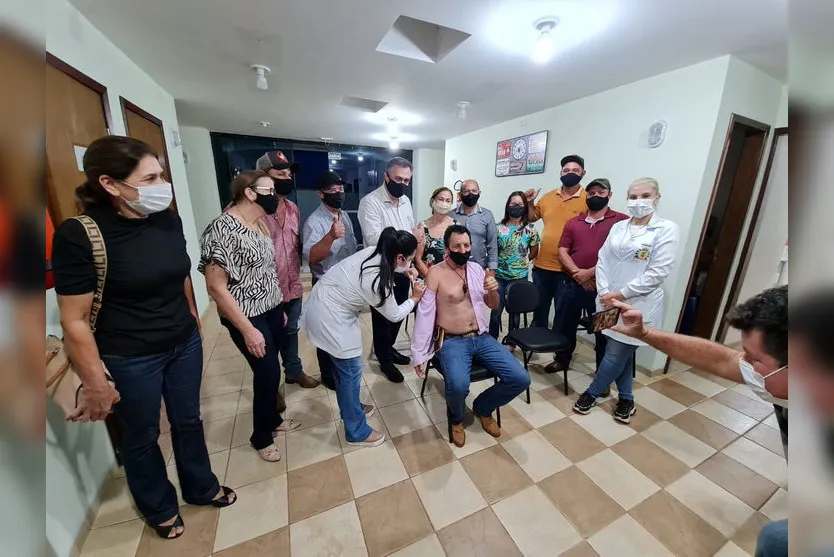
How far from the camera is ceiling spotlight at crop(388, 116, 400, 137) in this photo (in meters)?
4.11

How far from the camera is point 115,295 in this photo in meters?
1.07

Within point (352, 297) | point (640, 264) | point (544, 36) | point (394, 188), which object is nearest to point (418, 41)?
point (544, 36)

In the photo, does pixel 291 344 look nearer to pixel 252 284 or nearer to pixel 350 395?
pixel 350 395

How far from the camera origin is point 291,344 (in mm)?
2324

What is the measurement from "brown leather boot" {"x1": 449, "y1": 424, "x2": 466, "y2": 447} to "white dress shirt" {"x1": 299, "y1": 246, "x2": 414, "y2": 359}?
2.50 ft

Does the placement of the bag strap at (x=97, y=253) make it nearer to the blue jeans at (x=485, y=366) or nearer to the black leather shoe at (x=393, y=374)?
the blue jeans at (x=485, y=366)

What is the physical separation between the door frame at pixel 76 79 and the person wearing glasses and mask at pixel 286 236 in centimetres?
Result: 82

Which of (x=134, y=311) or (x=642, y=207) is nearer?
(x=134, y=311)

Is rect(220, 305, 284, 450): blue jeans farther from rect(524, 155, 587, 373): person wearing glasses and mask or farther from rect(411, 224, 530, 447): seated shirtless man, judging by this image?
rect(524, 155, 587, 373): person wearing glasses and mask

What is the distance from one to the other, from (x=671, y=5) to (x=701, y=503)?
95.8 inches

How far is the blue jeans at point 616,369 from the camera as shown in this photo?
199 centimetres

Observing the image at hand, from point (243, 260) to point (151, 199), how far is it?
1.34 feet
